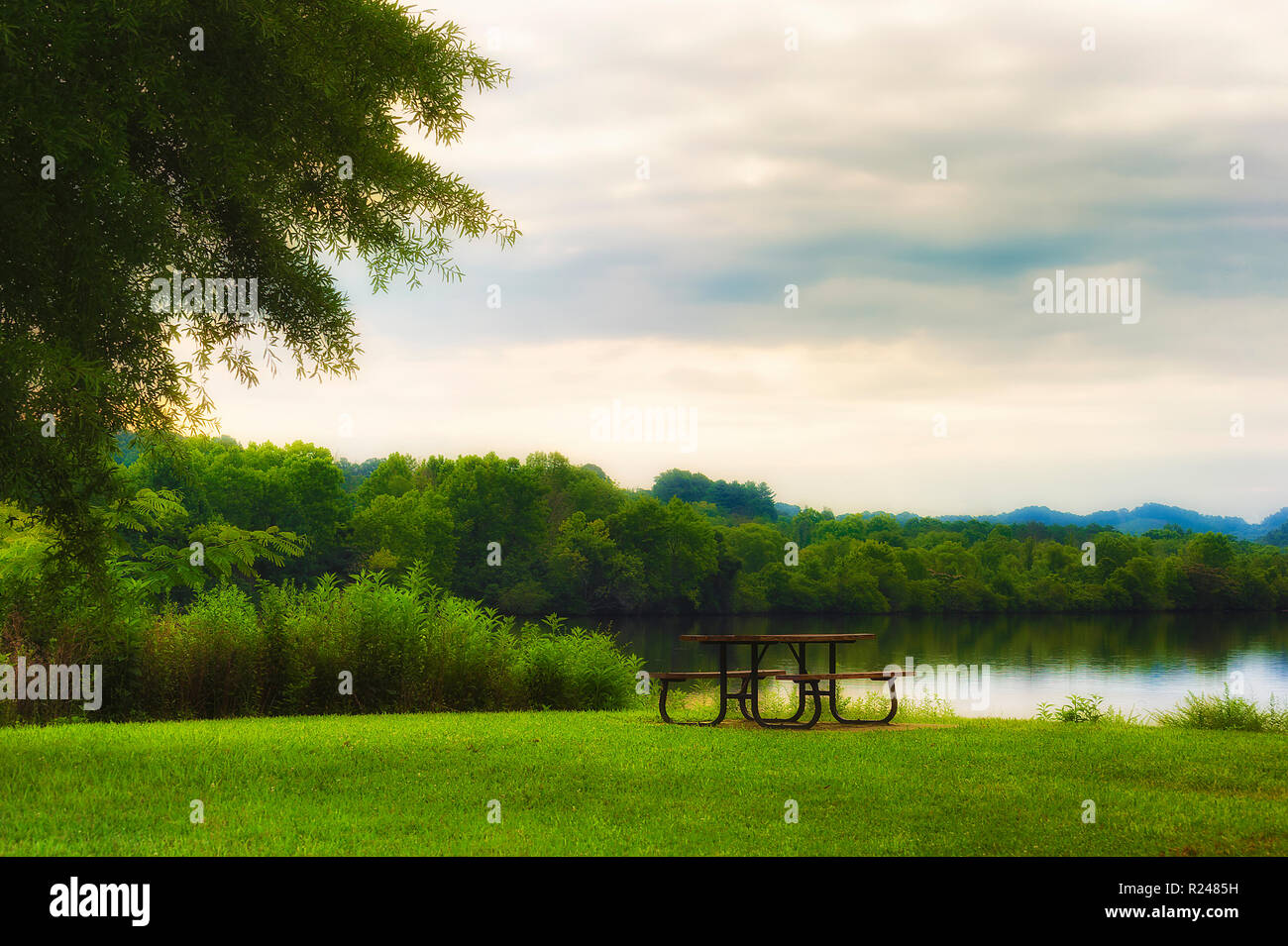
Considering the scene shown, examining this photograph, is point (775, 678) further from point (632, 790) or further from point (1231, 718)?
point (1231, 718)

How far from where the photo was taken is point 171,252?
9211 millimetres

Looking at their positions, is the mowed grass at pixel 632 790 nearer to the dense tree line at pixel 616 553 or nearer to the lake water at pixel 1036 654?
the lake water at pixel 1036 654

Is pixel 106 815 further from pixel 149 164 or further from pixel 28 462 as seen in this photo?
pixel 149 164

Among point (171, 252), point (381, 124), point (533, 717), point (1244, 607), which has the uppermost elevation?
point (381, 124)

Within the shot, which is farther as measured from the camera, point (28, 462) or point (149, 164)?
point (149, 164)

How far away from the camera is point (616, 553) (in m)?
75.6

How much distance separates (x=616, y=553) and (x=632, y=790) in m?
66.8

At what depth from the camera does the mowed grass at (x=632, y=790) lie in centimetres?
700

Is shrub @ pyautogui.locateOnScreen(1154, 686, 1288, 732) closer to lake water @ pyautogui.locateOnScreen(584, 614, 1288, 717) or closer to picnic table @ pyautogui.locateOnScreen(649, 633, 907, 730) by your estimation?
picnic table @ pyautogui.locateOnScreen(649, 633, 907, 730)

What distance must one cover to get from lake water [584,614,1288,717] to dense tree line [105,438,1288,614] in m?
4.03

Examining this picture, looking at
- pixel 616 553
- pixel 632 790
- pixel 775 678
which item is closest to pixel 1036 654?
pixel 616 553

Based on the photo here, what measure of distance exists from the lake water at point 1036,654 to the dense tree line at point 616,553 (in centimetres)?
403
